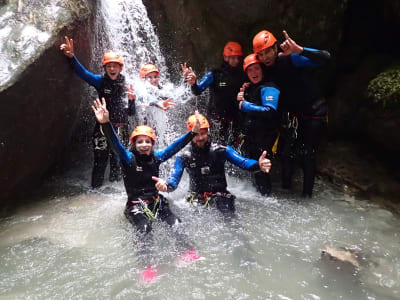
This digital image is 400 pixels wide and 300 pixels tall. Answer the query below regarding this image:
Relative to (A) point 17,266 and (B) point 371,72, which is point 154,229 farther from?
(B) point 371,72

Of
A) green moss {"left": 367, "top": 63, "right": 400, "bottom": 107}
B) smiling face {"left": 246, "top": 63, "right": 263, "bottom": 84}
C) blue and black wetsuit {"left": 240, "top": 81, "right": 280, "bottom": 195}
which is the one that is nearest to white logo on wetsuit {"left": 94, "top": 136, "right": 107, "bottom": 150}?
blue and black wetsuit {"left": 240, "top": 81, "right": 280, "bottom": 195}

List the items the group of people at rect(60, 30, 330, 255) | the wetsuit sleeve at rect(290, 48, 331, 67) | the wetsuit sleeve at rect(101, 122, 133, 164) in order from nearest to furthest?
the wetsuit sleeve at rect(101, 122, 133, 164) → the group of people at rect(60, 30, 330, 255) → the wetsuit sleeve at rect(290, 48, 331, 67)

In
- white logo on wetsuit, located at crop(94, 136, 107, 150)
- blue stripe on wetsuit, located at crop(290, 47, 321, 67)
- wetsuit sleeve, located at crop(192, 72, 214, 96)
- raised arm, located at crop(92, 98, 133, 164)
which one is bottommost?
white logo on wetsuit, located at crop(94, 136, 107, 150)

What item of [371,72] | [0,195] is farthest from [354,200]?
[0,195]

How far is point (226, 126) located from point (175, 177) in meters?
2.40

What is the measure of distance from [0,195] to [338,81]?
6.61 metres

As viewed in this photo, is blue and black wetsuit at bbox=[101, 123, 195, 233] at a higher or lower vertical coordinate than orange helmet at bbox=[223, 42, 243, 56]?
lower

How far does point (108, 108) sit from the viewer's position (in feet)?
18.8

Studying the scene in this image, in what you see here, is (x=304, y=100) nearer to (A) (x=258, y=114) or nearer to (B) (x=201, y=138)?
(A) (x=258, y=114)

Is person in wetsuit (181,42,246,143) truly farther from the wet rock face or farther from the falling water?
the wet rock face

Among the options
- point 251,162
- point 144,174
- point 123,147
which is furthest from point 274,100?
point 123,147

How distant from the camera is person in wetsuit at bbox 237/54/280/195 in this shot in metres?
4.86

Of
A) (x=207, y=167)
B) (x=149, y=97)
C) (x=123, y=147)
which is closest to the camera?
(x=123, y=147)

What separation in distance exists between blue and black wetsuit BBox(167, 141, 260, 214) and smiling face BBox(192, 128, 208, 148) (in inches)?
1.9
